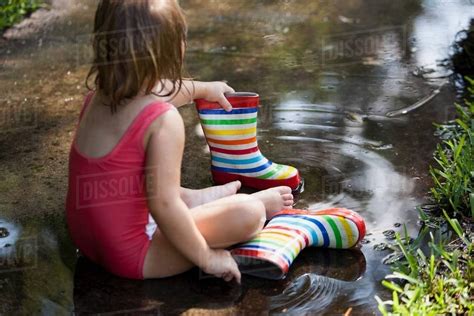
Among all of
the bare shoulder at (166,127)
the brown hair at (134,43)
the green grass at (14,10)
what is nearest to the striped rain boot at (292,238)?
the bare shoulder at (166,127)

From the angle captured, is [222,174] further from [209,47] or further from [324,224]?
[209,47]

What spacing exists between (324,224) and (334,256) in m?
0.12

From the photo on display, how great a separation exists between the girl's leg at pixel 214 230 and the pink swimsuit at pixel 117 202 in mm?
41

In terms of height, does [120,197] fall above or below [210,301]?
above

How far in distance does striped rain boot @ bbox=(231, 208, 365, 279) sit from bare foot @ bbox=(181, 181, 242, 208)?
0.78ft

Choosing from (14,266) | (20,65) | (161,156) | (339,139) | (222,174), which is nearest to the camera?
(161,156)

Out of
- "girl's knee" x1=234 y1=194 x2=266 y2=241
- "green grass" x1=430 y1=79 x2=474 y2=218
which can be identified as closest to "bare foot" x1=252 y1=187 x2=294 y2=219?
"girl's knee" x1=234 y1=194 x2=266 y2=241

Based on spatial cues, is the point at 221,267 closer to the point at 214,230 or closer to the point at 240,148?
the point at 214,230

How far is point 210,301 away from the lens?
102 inches

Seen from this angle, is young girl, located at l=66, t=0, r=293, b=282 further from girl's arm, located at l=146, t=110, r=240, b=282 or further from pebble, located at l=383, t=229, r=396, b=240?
pebble, located at l=383, t=229, r=396, b=240

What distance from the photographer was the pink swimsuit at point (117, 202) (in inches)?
100

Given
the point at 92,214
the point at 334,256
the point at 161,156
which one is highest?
the point at 161,156

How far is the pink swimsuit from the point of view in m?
2.55

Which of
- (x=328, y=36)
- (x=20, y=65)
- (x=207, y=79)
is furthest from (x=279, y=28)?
(x=20, y=65)
